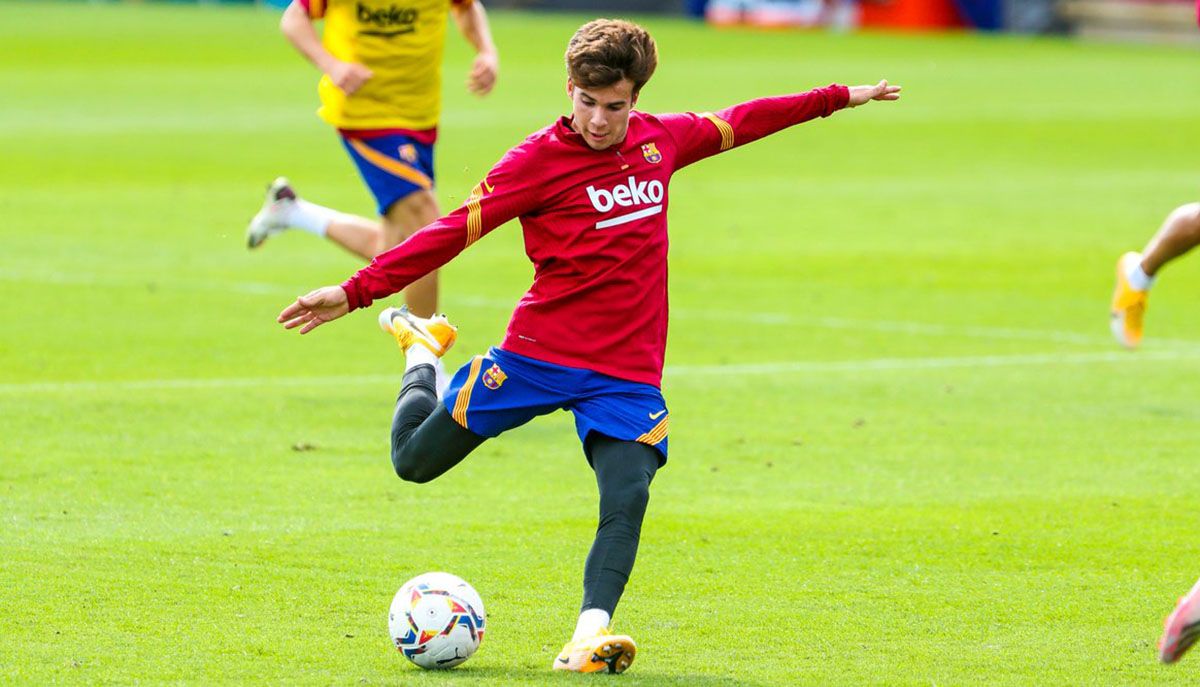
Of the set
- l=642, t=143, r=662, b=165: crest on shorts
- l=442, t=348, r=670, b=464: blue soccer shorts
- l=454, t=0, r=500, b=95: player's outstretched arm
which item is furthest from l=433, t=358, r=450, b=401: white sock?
l=454, t=0, r=500, b=95: player's outstretched arm

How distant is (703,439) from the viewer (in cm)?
920

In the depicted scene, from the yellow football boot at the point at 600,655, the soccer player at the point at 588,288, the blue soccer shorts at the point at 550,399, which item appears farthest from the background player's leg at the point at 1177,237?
the yellow football boot at the point at 600,655

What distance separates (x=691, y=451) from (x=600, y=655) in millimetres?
3446

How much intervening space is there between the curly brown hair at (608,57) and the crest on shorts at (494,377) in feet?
3.07

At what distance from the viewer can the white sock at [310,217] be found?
11.0m

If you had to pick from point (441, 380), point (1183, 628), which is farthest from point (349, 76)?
point (1183, 628)

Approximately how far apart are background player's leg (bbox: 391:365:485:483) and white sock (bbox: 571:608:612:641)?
799mm

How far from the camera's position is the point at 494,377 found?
20.1ft

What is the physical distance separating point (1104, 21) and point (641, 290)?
4587 centimetres

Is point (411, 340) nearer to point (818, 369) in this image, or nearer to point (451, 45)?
point (818, 369)

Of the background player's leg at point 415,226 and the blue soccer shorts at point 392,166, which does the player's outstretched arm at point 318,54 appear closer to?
the blue soccer shorts at point 392,166

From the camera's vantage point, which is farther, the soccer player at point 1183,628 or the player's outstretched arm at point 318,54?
the player's outstretched arm at point 318,54

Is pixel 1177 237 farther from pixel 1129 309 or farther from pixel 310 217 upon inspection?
pixel 310 217

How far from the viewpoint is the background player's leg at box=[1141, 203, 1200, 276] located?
988 centimetres
